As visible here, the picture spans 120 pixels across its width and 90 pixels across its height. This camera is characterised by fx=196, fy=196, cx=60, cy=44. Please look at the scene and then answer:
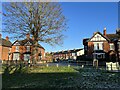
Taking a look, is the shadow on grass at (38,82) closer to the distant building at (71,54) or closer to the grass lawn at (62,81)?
the grass lawn at (62,81)

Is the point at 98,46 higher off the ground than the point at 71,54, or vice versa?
the point at 98,46

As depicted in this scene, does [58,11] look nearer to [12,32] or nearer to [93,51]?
[12,32]

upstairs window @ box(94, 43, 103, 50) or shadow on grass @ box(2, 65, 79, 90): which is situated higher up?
upstairs window @ box(94, 43, 103, 50)

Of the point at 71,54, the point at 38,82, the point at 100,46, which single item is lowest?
the point at 38,82

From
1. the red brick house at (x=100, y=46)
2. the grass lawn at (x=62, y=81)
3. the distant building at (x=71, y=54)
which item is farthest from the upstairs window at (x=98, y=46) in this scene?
the distant building at (x=71, y=54)

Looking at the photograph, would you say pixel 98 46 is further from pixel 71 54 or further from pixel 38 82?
pixel 71 54

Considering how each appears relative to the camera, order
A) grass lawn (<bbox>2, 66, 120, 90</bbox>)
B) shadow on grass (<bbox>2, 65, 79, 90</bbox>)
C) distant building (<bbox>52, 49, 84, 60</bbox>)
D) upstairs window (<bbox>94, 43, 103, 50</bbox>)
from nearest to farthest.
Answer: shadow on grass (<bbox>2, 65, 79, 90</bbox>)
grass lawn (<bbox>2, 66, 120, 90</bbox>)
upstairs window (<bbox>94, 43, 103, 50</bbox>)
distant building (<bbox>52, 49, 84, 60</bbox>)

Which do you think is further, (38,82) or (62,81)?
(62,81)

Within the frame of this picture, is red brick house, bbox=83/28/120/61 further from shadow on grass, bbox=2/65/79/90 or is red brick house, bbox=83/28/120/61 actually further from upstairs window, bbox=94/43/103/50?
shadow on grass, bbox=2/65/79/90

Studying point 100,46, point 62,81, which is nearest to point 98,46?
point 100,46

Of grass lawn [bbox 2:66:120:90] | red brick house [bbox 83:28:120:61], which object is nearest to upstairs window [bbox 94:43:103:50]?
red brick house [bbox 83:28:120:61]

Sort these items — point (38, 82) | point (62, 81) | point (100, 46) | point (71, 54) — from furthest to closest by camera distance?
point (71, 54)
point (100, 46)
point (62, 81)
point (38, 82)

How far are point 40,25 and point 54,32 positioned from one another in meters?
2.57

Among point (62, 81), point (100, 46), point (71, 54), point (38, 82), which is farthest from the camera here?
point (71, 54)
